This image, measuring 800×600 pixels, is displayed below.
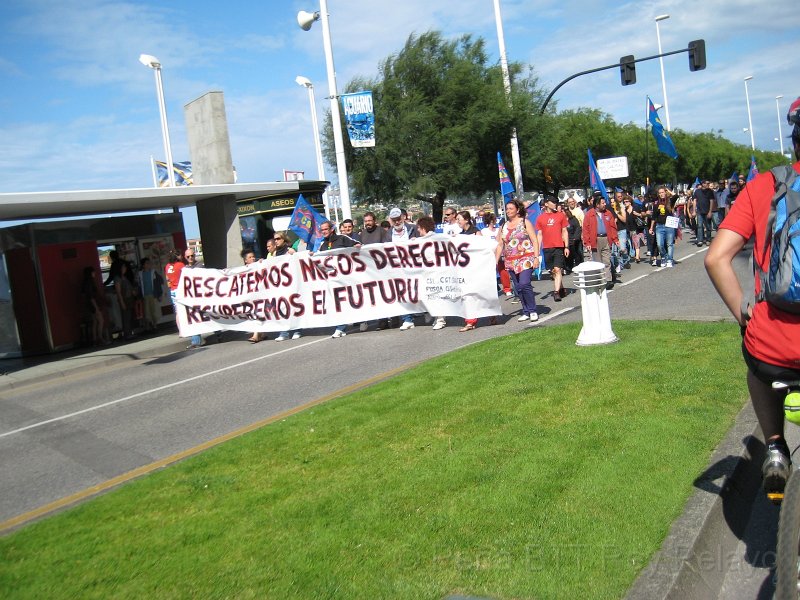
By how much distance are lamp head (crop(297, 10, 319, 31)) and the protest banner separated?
740 cm

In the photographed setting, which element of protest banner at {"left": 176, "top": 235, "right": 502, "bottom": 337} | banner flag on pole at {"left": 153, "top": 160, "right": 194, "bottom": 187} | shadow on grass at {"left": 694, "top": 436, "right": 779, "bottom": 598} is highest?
banner flag on pole at {"left": 153, "top": 160, "right": 194, "bottom": 187}

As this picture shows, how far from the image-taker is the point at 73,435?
827 centimetres

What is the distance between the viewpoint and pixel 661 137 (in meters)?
25.6

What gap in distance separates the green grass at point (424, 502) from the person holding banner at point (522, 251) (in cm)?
433

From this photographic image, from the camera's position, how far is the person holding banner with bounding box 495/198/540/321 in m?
11.2

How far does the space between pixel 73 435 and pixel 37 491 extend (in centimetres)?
204

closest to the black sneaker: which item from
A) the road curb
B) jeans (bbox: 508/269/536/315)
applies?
the road curb

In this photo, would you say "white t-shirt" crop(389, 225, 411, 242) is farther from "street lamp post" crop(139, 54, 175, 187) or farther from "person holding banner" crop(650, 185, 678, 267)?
"street lamp post" crop(139, 54, 175, 187)

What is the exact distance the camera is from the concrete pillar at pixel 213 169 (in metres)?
17.7

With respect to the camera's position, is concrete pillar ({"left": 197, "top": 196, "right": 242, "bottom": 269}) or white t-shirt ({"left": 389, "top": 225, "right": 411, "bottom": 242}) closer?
white t-shirt ({"left": 389, "top": 225, "right": 411, "bottom": 242})

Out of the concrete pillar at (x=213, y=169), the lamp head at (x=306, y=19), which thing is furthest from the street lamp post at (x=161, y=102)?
the lamp head at (x=306, y=19)

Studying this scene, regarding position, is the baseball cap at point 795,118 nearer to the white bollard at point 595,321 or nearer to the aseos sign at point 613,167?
the white bollard at point 595,321

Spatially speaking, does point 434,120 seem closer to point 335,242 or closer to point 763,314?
point 335,242

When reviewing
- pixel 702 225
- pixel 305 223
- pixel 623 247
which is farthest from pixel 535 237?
pixel 702 225
